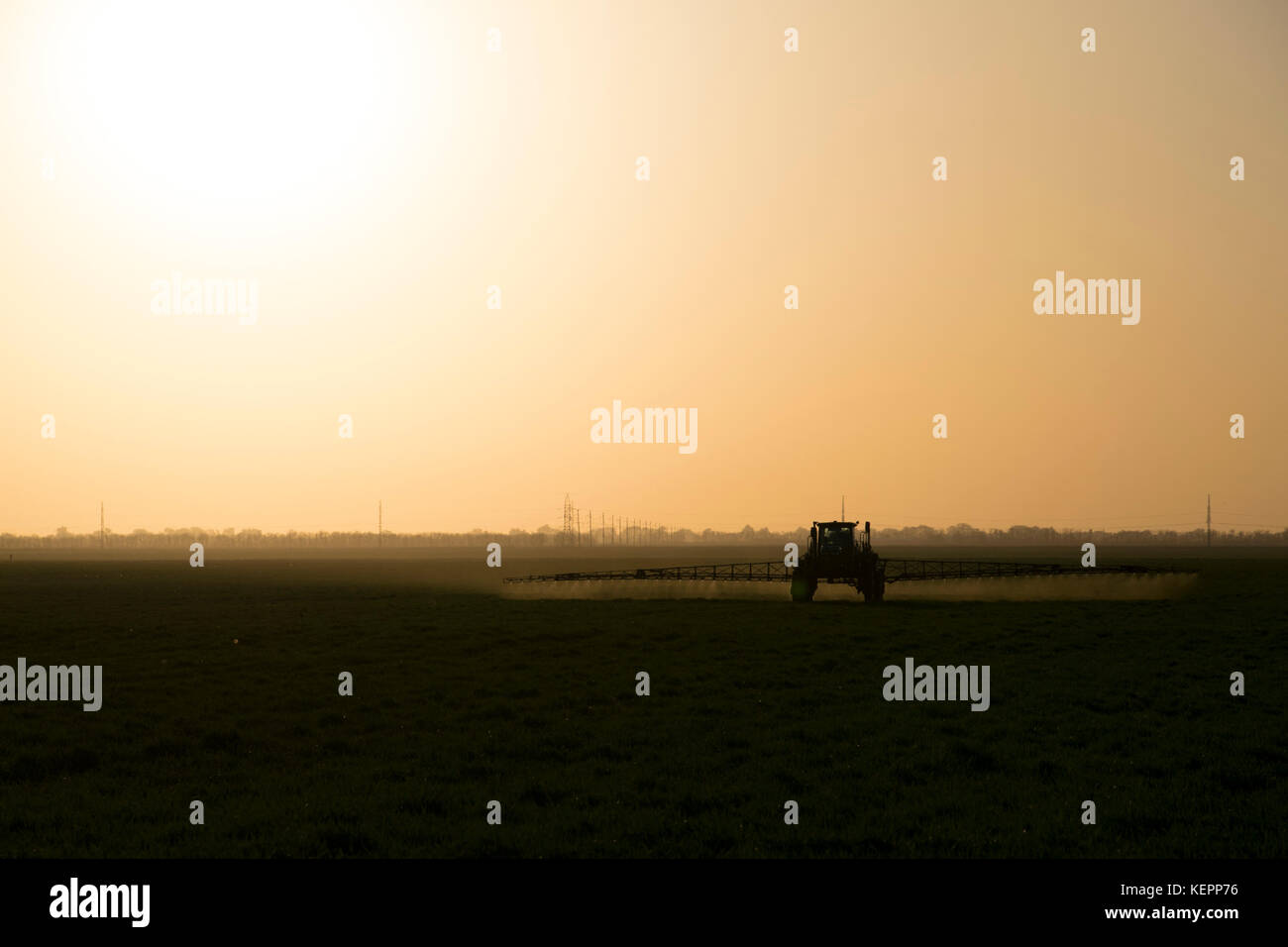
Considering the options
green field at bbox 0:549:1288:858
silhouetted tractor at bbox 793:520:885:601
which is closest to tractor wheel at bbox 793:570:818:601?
silhouetted tractor at bbox 793:520:885:601

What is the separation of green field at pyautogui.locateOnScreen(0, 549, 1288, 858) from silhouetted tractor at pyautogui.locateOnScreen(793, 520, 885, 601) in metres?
12.3

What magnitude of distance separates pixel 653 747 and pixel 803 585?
2983 cm

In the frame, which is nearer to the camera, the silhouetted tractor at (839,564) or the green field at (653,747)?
the green field at (653,747)

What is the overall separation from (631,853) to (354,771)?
5.60 m

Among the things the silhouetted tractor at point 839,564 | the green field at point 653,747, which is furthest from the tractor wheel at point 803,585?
the green field at point 653,747

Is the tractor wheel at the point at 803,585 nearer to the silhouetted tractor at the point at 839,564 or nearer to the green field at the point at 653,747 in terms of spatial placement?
the silhouetted tractor at the point at 839,564

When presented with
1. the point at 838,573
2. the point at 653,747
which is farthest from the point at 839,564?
the point at 653,747

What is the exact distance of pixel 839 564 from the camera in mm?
43812

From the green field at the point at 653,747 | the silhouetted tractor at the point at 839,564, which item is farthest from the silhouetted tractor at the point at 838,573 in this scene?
the green field at the point at 653,747

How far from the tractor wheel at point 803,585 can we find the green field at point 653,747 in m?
12.7

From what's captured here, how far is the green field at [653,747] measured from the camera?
1015cm
